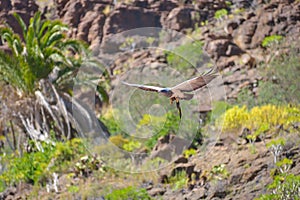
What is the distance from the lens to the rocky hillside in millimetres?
10961

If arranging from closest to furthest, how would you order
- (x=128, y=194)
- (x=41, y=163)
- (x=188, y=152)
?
(x=128, y=194) < (x=188, y=152) < (x=41, y=163)

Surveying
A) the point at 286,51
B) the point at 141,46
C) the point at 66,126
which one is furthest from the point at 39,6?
the point at 286,51

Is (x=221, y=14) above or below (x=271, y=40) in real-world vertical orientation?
above

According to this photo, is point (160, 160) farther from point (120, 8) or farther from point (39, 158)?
point (120, 8)

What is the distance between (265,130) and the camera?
11961 mm

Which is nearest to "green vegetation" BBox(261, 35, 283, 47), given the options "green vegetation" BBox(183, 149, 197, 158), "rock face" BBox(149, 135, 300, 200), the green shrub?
"rock face" BBox(149, 135, 300, 200)

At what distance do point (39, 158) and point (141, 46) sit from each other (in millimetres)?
7950

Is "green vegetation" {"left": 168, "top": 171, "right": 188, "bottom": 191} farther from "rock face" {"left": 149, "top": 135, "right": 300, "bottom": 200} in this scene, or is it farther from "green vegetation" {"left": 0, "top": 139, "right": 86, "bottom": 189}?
"green vegetation" {"left": 0, "top": 139, "right": 86, "bottom": 189}

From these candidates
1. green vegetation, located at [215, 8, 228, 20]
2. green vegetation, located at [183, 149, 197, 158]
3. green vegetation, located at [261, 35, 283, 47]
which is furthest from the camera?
green vegetation, located at [215, 8, 228, 20]

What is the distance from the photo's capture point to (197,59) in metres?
15.8

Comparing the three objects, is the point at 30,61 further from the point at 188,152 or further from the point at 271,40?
the point at 271,40

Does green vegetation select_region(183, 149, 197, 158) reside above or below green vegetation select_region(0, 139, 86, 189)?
above

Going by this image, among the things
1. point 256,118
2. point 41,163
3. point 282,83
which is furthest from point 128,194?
point 282,83

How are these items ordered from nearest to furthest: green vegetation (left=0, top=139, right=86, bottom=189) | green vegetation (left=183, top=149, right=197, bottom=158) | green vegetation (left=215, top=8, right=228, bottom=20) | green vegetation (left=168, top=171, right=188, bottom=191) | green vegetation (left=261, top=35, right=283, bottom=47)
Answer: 1. green vegetation (left=168, top=171, right=188, bottom=191)
2. green vegetation (left=183, top=149, right=197, bottom=158)
3. green vegetation (left=0, top=139, right=86, bottom=189)
4. green vegetation (left=261, top=35, right=283, bottom=47)
5. green vegetation (left=215, top=8, right=228, bottom=20)
